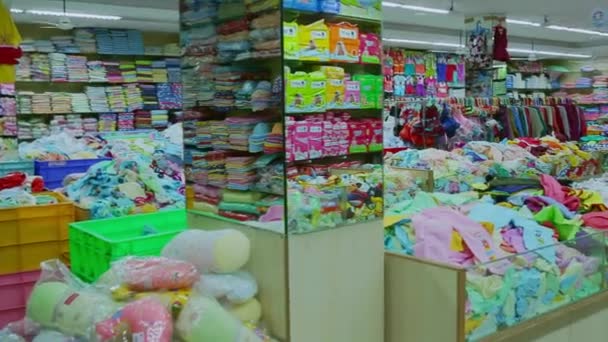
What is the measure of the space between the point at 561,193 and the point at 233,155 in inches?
95.4

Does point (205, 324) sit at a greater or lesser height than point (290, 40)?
lesser

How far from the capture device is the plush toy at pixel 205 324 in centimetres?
217

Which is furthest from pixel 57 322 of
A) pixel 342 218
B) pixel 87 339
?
pixel 342 218

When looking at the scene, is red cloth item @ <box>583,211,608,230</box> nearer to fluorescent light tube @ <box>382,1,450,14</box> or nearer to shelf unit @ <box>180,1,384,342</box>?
shelf unit @ <box>180,1,384,342</box>

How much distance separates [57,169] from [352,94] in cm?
403

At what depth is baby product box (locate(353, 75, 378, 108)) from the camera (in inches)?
108

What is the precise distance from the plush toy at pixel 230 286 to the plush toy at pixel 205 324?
0.14 meters

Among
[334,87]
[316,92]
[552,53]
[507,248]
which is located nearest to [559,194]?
[507,248]

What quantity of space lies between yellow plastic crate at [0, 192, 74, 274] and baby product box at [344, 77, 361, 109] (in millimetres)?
2019

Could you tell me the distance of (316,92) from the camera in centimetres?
259

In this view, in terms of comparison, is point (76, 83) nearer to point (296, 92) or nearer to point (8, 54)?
point (8, 54)

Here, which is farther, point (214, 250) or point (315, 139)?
point (315, 139)

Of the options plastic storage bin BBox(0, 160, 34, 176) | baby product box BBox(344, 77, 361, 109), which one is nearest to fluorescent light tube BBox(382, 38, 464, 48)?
plastic storage bin BBox(0, 160, 34, 176)

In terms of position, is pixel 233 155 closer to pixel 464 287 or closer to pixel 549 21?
pixel 464 287
